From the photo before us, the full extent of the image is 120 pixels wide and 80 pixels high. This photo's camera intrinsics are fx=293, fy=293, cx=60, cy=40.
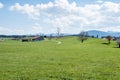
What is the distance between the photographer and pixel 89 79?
2003 centimetres

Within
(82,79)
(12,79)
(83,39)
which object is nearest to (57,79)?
(82,79)

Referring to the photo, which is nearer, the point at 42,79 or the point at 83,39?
the point at 42,79

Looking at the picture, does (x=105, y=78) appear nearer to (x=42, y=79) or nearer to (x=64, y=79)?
(x=64, y=79)

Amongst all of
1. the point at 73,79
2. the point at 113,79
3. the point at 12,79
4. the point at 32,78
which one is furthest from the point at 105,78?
the point at 12,79

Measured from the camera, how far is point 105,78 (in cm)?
2048

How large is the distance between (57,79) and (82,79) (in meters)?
1.72

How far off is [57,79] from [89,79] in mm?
2193

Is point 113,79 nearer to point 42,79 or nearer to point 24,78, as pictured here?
point 42,79

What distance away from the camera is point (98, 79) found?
20.0 metres

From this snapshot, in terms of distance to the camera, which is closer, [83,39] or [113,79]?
[113,79]

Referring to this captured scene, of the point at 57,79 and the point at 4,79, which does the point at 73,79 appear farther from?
the point at 4,79

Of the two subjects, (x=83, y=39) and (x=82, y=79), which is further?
(x=83, y=39)

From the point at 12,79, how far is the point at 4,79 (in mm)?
528

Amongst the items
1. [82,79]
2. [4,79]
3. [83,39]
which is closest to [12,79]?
[4,79]
